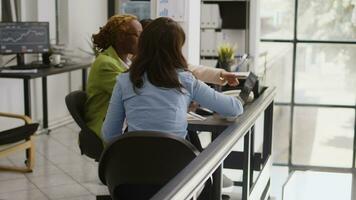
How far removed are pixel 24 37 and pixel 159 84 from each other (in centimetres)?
382

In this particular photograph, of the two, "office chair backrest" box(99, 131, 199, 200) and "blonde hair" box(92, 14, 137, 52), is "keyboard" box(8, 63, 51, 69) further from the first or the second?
"office chair backrest" box(99, 131, 199, 200)

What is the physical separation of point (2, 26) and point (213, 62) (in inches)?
100

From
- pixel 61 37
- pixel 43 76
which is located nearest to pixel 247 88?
pixel 43 76

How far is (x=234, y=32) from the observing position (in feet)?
24.6

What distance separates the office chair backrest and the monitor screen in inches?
146

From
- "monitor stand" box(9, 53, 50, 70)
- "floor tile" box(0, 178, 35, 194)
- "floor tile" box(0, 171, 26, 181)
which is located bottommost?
"floor tile" box(0, 178, 35, 194)

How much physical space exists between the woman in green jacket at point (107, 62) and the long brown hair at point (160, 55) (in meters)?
0.73

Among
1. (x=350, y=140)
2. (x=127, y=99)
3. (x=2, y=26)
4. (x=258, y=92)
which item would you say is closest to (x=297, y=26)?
(x=350, y=140)

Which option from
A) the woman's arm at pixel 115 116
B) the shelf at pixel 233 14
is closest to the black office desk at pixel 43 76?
the shelf at pixel 233 14

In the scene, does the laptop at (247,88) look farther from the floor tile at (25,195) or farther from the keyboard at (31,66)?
the keyboard at (31,66)

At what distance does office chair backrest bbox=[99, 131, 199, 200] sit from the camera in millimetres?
2428

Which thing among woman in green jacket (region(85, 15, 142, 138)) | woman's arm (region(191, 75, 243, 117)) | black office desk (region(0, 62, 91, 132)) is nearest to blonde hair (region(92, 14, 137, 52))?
woman in green jacket (region(85, 15, 142, 138))

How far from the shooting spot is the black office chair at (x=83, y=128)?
341 centimetres

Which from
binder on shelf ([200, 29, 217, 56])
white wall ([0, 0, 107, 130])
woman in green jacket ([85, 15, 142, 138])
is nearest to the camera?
woman in green jacket ([85, 15, 142, 138])
